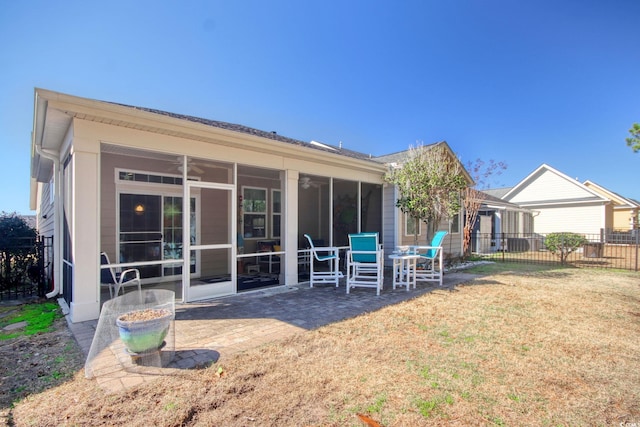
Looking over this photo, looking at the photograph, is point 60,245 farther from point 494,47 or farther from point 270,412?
point 494,47

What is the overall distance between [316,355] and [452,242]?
995 centimetres

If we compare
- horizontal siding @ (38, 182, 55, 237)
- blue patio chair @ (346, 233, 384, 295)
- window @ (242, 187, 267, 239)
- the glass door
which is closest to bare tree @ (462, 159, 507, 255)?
blue patio chair @ (346, 233, 384, 295)

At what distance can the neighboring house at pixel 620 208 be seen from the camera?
2225cm

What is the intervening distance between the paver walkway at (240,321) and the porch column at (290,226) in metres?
0.33

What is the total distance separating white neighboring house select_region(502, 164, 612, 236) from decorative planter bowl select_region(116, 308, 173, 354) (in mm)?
23325

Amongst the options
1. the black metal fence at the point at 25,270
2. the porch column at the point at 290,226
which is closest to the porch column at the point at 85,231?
the black metal fence at the point at 25,270

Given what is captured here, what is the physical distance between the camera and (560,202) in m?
19.4

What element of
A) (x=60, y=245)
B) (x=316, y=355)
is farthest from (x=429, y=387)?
(x=60, y=245)

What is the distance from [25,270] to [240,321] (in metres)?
5.73

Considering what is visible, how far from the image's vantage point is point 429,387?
98.3 inches

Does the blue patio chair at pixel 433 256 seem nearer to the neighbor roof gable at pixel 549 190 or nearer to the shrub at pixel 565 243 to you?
the shrub at pixel 565 243

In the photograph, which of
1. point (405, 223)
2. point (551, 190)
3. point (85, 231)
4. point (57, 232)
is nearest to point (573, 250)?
point (405, 223)

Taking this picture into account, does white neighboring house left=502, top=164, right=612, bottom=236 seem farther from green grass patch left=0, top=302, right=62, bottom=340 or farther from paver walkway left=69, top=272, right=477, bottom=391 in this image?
green grass patch left=0, top=302, right=62, bottom=340

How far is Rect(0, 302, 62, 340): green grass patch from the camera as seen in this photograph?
4.01 m
